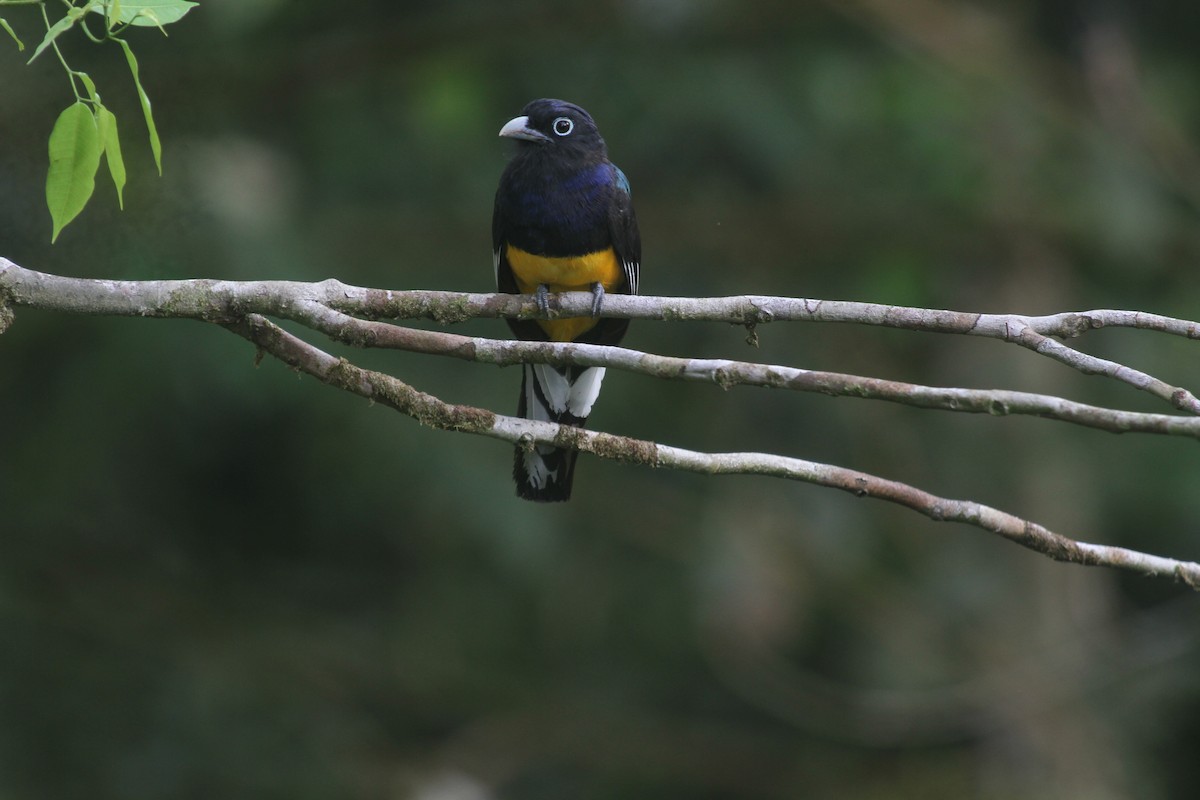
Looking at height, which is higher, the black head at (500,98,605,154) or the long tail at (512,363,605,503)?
the black head at (500,98,605,154)

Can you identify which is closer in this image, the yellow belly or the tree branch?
the tree branch

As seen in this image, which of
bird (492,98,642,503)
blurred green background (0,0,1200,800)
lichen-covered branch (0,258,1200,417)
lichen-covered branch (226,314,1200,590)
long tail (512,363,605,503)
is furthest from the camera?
blurred green background (0,0,1200,800)

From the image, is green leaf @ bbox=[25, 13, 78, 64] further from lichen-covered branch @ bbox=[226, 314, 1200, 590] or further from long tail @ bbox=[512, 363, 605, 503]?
long tail @ bbox=[512, 363, 605, 503]

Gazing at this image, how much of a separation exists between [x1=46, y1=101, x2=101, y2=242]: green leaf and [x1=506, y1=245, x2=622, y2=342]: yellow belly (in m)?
2.43

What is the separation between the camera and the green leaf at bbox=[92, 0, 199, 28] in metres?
2.42

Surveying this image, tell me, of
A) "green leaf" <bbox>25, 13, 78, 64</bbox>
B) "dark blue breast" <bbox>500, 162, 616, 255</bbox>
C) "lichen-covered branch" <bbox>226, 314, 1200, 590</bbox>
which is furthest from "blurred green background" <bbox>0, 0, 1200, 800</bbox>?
"green leaf" <bbox>25, 13, 78, 64</bbox>

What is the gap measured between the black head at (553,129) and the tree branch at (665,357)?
5.73 ft

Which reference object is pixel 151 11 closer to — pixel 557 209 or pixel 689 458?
pixel 689 458

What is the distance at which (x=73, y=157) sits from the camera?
2455 mm

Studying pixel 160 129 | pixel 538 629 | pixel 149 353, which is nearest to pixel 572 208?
pixel 160 129

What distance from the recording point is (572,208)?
4.94 meters

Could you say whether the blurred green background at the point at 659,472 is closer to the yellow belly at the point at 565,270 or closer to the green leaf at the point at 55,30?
the yellow belly at the point at 565,270

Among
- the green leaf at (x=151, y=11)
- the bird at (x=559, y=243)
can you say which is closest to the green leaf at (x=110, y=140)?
the green leaf at (x=151, y=11)

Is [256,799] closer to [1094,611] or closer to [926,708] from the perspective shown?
[926,708]
